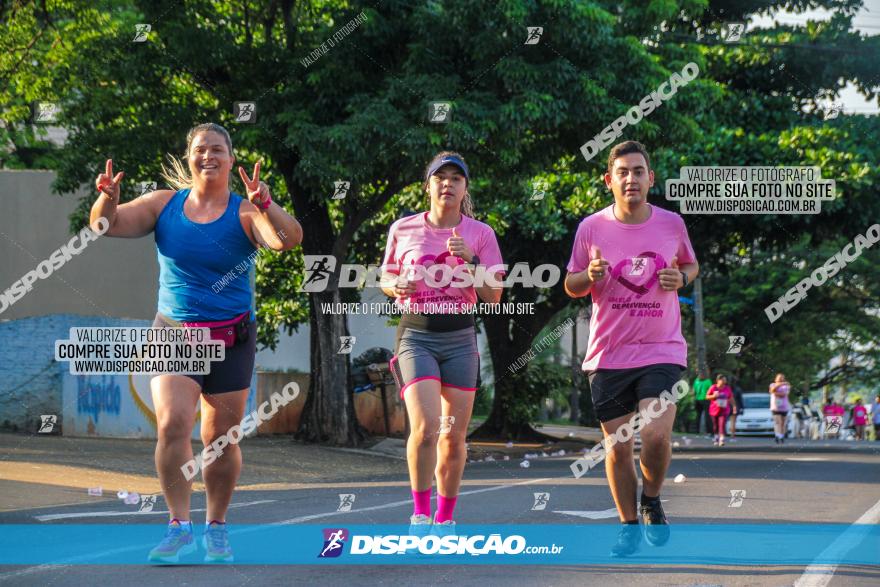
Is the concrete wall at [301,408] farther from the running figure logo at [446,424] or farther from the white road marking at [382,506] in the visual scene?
the running figure logo at [446,424]

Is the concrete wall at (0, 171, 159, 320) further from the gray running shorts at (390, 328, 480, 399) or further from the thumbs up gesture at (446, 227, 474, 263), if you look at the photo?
the thumbs up gesture at (446, 227, 474, 263)

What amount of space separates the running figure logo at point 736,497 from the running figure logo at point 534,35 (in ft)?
24.5

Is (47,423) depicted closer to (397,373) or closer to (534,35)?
(534,35)

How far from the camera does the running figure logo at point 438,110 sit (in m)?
17.1

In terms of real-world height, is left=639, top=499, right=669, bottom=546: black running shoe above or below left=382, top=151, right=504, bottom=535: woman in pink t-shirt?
below

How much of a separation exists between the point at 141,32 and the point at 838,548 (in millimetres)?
13031

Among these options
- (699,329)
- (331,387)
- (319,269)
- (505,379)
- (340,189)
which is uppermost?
(340,189)

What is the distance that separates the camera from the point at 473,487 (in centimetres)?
1347

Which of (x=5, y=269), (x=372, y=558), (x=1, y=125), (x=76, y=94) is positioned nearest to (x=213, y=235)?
(x=372, y=558)

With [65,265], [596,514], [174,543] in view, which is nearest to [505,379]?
[65,265]

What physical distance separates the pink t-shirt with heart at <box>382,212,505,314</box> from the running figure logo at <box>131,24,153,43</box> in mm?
11947

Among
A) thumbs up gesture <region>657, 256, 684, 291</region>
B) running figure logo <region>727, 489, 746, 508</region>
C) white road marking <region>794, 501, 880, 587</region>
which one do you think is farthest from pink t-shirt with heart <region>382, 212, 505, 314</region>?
running figure logo <region>727, 489, 746, 508</region>

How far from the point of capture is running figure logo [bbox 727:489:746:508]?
36.2 feet

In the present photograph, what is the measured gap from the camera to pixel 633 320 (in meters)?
6.55
